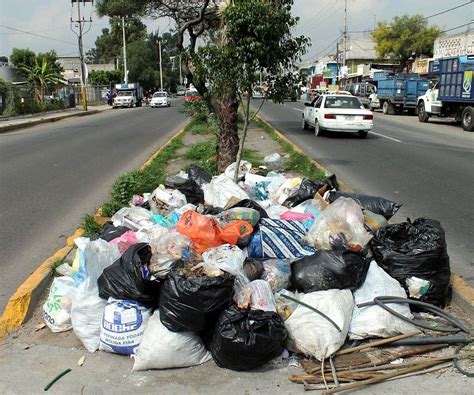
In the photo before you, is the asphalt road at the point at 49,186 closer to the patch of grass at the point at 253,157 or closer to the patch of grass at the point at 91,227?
the patch of grass at the point at 91,227

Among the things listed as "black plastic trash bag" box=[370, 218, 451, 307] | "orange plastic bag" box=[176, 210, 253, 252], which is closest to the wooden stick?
"black plastic trash bag" box=[370, 218, 451, 307]

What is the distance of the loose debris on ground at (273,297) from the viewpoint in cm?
341

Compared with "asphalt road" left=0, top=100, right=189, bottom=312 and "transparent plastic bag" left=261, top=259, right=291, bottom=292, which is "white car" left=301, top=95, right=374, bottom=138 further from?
"transparent plastic bag" left=261, top=259, right=291, bottom=292

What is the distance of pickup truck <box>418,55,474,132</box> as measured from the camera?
69.9 feet

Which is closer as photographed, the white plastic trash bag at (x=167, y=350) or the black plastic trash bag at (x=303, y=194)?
the white plastic trash bag at (x=167, y=350)

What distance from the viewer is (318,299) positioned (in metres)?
3.79

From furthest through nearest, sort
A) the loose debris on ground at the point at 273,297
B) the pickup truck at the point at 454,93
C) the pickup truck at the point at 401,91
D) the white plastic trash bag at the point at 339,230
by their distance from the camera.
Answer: the pickup truck at the point at 401,91, the pickup truck at the point at 454,93, the white plastic trash bag at the point at 339,230, the loose debris on ground at the point at 273,297

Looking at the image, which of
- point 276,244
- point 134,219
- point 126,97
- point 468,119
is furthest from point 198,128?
point 126,97

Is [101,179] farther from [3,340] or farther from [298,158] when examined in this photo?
[3,340]

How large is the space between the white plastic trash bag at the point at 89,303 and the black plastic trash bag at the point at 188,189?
237cm

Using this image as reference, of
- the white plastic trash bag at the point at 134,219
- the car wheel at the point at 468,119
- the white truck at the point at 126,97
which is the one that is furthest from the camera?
the white truck at the point at 126,97

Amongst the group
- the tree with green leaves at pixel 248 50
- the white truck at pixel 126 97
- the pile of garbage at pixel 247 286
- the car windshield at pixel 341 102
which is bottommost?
the white truck at pixel 126 97

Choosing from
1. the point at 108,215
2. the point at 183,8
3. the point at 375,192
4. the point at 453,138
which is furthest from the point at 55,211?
the point at 453,138

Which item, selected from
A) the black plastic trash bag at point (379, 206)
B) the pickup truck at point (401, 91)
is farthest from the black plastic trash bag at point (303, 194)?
the pickup truck at point (401, 91)
